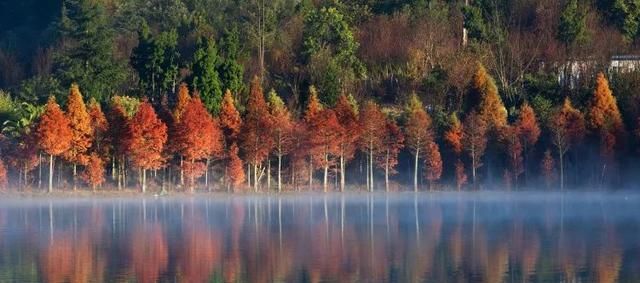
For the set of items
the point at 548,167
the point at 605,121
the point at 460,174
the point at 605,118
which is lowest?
the point at 460,174

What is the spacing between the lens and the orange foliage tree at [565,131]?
7456 centimetres

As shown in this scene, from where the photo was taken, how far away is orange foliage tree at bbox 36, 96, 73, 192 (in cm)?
7038

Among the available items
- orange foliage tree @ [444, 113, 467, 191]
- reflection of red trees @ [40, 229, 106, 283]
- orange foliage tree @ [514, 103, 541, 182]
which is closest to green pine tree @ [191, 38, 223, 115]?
orange foliage tree @ [444, 113, 467, 191]

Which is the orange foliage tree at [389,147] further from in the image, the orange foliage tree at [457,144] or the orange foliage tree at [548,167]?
the orange foliage tree at [548,167]

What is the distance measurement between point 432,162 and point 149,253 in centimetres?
3559

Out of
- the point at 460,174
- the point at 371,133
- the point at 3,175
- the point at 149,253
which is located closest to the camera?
the point at 149,253

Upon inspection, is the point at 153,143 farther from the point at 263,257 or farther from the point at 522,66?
the point at 263,257

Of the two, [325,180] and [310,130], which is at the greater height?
[310,130]

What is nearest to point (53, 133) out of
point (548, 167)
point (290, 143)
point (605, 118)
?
point (290, 143)

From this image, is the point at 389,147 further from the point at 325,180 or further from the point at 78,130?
the point at 78,130

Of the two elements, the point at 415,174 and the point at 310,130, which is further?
the point at 415,174

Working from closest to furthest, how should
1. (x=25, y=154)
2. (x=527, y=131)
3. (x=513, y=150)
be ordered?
(x=25, y=154), (x=513, y=150), (x=527, y=131)

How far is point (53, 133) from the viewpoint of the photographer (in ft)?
231

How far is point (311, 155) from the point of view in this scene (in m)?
73.7
